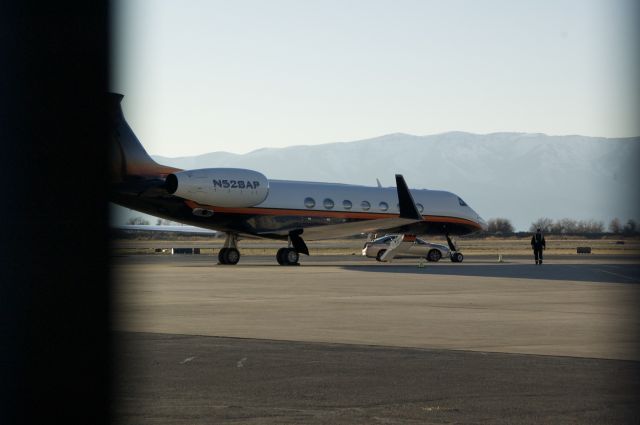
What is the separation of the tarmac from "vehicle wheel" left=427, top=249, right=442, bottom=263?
2650 cm

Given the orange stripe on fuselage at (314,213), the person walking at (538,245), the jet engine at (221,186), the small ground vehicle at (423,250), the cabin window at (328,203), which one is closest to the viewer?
the jet engine at (221,186)

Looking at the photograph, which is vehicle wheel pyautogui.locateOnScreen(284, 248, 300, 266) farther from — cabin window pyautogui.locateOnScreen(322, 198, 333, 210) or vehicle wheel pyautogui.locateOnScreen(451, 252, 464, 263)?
vehicle wheel pyautogui.locateOnScreen(451, 252, 464, 263)

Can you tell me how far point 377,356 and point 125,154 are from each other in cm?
3081

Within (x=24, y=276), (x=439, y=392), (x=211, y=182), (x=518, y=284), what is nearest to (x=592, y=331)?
(x=439, y=392)

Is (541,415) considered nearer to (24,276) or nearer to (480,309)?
(480,309)

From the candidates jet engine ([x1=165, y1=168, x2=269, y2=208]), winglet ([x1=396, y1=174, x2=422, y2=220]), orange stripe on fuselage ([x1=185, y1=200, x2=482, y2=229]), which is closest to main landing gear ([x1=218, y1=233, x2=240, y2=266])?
orange stripe on fuselage ([x1=185, y1=200, x2=482, y2=229])

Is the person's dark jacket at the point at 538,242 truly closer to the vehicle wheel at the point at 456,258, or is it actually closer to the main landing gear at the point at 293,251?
the vehicle wheel at the point at 456,258

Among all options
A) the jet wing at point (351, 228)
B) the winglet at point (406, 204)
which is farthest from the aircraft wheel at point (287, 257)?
the winglet at point (406, 204)

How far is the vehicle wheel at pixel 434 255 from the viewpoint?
51.0m

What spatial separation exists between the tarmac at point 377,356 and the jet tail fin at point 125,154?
55.2 feet

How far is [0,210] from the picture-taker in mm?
31359

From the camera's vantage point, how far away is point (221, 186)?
40.4m

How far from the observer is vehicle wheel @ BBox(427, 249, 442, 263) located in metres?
51.0

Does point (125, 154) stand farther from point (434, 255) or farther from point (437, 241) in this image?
point (437, 241)
